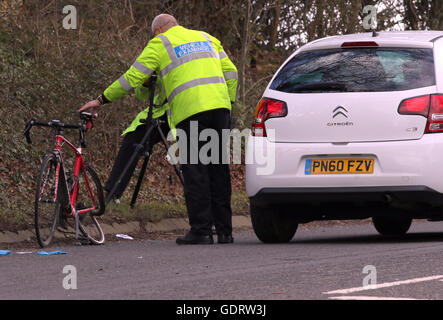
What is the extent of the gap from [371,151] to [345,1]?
12.1 m

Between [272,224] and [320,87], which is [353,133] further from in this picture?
[272,224]

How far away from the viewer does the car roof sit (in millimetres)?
9898

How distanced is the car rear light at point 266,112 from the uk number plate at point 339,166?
1.78 feet

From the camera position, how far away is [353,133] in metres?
9.52

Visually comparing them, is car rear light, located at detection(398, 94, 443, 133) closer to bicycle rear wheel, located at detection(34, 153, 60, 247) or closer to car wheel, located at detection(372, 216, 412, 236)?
car wheel, located at detection(372, 216, 412, 236)

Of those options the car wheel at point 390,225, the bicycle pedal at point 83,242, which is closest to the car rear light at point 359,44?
the car wheel at point 390,225

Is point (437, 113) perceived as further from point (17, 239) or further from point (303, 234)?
point (17, 239)

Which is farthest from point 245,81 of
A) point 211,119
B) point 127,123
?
point 211,119

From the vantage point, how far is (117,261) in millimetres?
8500

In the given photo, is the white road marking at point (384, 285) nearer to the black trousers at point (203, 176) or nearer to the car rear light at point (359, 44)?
the car rear light at point (359, 44)

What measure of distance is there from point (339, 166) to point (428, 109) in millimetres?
889

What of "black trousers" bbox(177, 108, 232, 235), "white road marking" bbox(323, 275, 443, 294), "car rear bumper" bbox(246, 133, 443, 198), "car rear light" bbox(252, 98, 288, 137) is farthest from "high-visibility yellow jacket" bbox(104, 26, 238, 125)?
"white road marking" bbox(323, 275, 443, 294)

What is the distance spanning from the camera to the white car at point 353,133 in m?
9.44

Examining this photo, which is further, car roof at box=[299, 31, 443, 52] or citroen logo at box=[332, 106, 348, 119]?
car roof at box=[299, 31, 443, 52]
